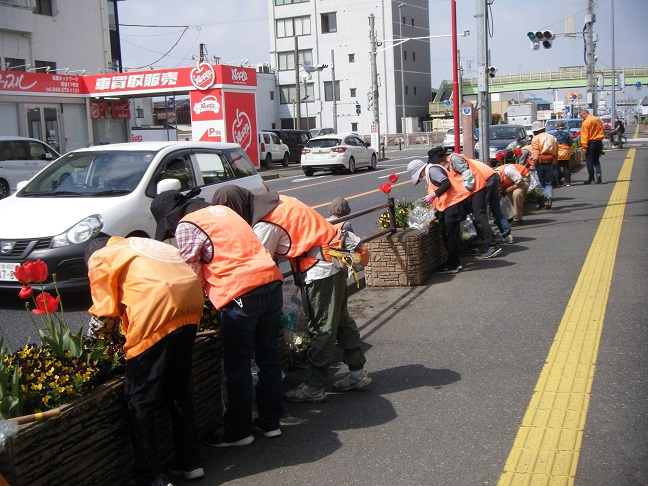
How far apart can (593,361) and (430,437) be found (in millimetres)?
1849

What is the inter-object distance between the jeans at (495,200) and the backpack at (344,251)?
560 cm

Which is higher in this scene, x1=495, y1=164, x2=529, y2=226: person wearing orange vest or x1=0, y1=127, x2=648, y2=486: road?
x1=495, y1=164, x2=529, y2=226: person wearing orange vest

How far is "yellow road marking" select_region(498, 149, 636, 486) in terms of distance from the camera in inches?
156

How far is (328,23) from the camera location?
75438mm

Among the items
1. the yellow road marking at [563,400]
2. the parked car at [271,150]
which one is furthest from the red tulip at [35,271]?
the parked car at [271,150]

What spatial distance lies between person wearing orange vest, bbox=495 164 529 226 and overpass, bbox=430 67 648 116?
2572 inches

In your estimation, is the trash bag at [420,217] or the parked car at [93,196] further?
the trash bag at [420,217]

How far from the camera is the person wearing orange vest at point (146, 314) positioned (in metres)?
3.61

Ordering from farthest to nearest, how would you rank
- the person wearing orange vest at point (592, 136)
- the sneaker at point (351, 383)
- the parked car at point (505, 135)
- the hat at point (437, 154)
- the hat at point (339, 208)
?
the parked car at point (505, 135), the person wearing orange vest at point (592, 136), the hat at point (437, 154), the hat at point (339, 208), the sneaker at point (351, 383)

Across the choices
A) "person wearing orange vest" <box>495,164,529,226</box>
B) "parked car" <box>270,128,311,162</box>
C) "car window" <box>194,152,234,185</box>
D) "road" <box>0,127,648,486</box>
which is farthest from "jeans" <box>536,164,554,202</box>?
"parked car" <box>270,128,311,162</box>

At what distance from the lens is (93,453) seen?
3572 millimetres

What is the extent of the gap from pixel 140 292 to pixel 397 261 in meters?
5.36

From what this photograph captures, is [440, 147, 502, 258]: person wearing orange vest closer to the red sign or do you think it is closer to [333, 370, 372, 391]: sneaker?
[333, 370, 372, 391]: sneaker

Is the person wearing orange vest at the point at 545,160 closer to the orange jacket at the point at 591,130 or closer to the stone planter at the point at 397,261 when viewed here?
the orange jacket at the point at 591,130
